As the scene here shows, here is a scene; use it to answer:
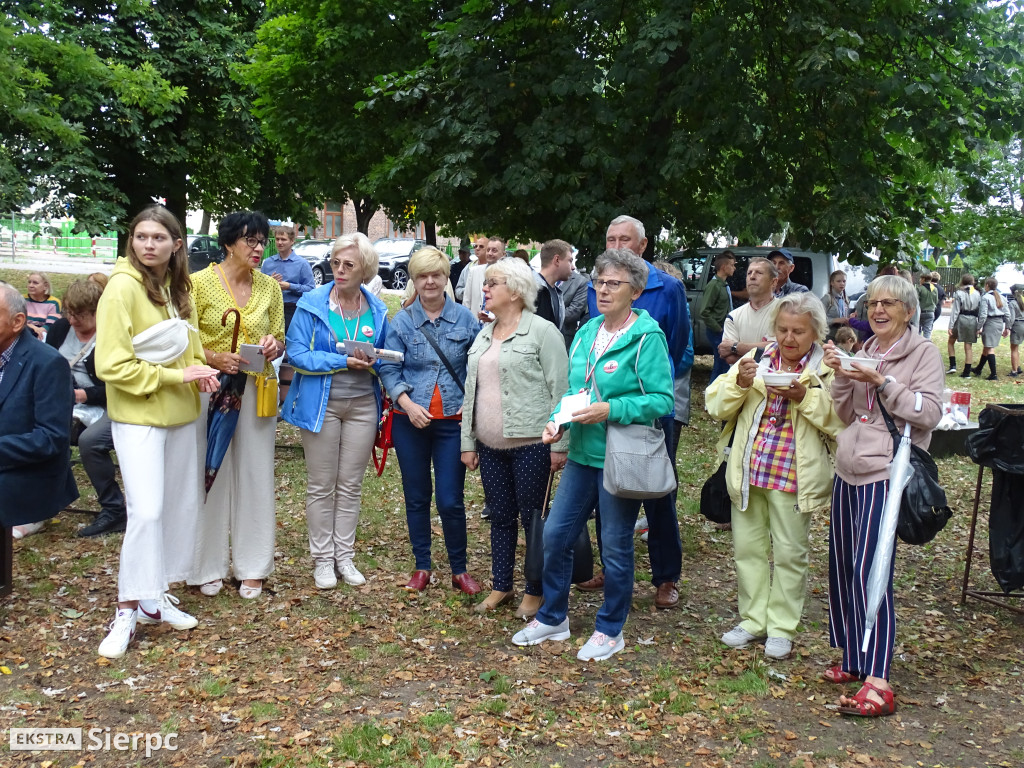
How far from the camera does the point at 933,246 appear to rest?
11.9m

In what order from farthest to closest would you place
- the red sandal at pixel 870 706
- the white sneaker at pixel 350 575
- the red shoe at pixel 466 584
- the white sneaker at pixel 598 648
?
the white sneaker at pixel 350 575, the red shoe at pixel 466 584, the white sneaker at pixel 598 648, the red sandal at pixel 870 706

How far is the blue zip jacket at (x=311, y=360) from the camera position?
5.20 metres

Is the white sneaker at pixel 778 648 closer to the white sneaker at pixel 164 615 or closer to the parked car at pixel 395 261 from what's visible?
the white sneaker at pixel 164 615

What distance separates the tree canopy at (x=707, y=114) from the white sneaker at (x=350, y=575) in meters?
6.21

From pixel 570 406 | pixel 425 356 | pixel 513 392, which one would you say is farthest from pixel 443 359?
pixel 570 406

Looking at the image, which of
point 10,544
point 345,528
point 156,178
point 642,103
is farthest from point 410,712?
point 156,178

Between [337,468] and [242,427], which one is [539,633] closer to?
[337,468]

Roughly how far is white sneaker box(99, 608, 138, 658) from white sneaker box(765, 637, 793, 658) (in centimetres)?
311

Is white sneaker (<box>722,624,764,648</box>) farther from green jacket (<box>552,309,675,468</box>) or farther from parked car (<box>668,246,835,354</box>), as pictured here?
parked car (<box>668,246,835,354</box>)

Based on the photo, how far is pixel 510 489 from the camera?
5055 mm

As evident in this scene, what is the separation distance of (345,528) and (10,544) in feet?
5.87

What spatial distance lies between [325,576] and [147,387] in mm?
1699

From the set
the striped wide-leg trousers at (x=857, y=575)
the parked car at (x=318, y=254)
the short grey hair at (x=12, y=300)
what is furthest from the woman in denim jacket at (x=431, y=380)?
the parked car at (x=318, y=254)

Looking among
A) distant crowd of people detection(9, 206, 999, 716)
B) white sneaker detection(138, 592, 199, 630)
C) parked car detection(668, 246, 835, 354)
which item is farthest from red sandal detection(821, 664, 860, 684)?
parked car detection(668, 246, 835, 354)
